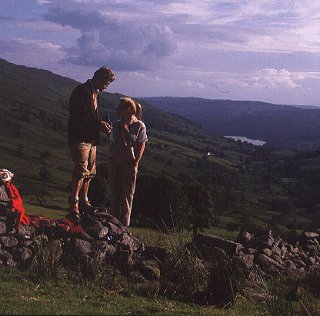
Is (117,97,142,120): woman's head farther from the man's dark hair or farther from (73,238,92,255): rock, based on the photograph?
(73,238,92,255): rock

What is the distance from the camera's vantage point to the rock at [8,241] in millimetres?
9297

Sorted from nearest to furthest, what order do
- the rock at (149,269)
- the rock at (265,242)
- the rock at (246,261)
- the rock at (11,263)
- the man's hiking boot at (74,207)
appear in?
the rock at (11,263)
the rock at (149,269)
the rock at (246,261)
the man's hiking boot at (74,207)
the rock at (265,242)

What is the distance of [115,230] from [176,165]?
4812 inches

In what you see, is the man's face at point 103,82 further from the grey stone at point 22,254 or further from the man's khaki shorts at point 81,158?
the grey stone at point 22,254

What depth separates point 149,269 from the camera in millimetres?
9305

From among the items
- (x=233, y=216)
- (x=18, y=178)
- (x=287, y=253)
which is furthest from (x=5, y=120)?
(x=287, y=253)

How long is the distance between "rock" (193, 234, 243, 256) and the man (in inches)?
92.0

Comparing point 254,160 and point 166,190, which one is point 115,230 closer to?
point 166,190

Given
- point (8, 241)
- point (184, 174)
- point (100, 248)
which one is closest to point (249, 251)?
point (100, 248)

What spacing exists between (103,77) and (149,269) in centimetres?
346

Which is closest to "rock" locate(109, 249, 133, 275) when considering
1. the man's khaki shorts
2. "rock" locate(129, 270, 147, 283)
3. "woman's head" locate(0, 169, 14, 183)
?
"rock" locate(129, 270, 147, 283)

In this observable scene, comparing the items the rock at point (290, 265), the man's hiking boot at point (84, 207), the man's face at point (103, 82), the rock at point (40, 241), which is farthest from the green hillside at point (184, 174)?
the rock at point (40, 241)

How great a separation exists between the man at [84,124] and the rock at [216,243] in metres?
2.34

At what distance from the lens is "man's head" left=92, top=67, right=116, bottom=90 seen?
10.3m
